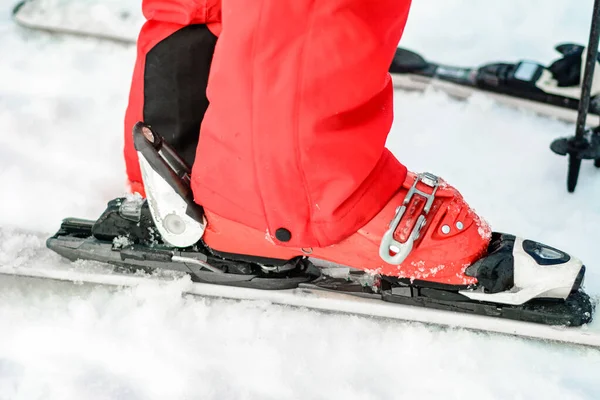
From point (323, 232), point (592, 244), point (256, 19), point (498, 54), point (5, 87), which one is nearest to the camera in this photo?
point (256, 19)

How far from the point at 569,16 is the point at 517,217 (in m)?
1.42

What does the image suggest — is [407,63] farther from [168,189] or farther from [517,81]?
[168,189]

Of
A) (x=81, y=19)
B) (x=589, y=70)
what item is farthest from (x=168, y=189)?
(x=81, y=19)

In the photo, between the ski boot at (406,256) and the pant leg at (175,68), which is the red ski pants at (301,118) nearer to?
the ski boot at (406,256)

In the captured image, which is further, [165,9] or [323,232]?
[165,9]

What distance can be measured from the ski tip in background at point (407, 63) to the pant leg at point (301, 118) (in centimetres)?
115

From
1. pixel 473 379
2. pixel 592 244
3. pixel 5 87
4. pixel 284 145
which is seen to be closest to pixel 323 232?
pixel 284 145

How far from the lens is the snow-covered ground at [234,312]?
1.39 m

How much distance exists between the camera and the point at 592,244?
1.80 m

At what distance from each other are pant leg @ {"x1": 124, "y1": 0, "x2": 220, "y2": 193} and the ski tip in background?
99 centimetres

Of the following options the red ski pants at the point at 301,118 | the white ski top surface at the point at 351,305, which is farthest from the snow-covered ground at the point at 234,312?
the red ski pants at the point at 301,118

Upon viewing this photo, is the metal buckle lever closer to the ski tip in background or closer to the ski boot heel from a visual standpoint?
the ski boot heel

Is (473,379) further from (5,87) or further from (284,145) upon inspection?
(5,87)

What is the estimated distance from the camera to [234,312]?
155 cm
